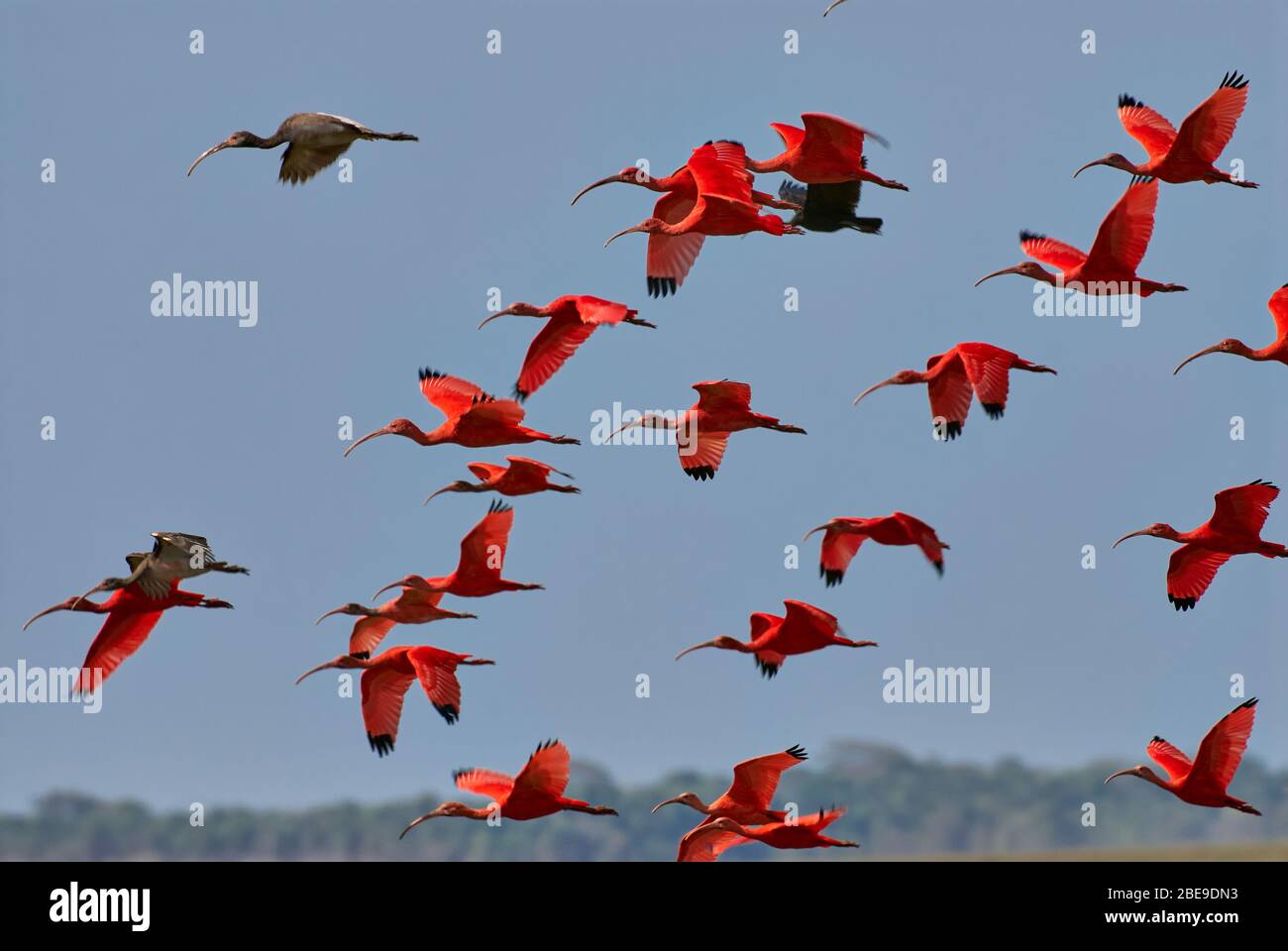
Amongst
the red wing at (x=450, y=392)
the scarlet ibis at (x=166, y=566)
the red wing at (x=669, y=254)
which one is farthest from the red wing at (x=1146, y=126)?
the scarlet ibis at (x=166, y=566)

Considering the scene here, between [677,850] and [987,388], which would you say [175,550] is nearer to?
[677,850]

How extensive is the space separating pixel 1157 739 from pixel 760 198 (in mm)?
7147

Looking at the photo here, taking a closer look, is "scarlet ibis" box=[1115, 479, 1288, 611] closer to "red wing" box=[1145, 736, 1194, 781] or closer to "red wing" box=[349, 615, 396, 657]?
"red wing" box=[1145, 736, 1194, 781]

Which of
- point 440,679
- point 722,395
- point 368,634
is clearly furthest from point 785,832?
point 368,634

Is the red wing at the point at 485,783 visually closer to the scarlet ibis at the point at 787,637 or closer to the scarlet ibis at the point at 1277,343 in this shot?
the scarlet ibis at the point at 787,637

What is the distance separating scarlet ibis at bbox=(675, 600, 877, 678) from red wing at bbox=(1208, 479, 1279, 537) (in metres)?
4.09

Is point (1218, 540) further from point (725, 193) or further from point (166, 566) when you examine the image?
point (166, 566)

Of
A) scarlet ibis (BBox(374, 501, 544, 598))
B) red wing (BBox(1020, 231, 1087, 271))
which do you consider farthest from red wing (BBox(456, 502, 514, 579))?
red wing (BBox(1020, 231, 1087, 271))

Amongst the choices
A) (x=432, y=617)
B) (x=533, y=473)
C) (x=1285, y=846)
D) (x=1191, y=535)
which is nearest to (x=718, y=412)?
(x=533, y=473)

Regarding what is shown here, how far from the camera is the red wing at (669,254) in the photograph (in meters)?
24.7

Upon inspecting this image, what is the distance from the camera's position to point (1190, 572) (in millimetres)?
24578

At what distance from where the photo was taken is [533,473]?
916 inches

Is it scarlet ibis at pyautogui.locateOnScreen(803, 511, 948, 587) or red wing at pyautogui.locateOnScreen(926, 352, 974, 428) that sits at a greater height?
red wing at pyautogui.locateOnScreen(926, 352, 974, 428)

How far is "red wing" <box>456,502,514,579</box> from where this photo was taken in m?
22.6
